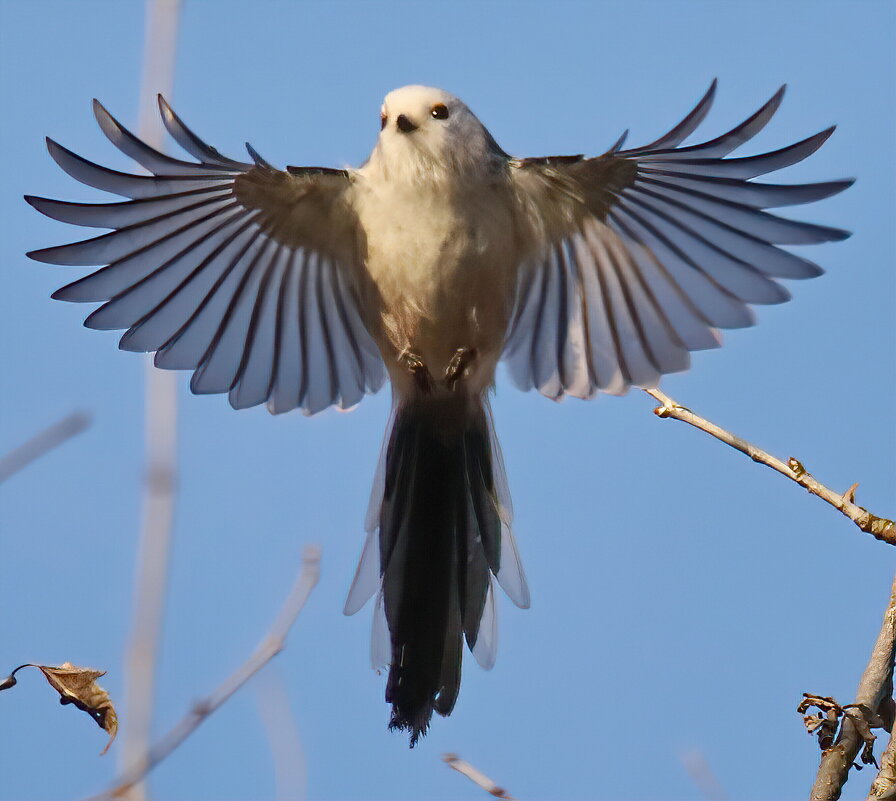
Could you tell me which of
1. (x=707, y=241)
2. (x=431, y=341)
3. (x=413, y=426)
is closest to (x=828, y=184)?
(x=707, y=241)

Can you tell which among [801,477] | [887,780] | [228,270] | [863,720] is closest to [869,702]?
[863,720]

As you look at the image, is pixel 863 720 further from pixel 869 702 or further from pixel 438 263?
pixel 438 263

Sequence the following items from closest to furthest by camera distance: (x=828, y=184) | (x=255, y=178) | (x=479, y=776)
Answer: (x=479, y=776) < (x=828, y=184) < (x=255, y=178)

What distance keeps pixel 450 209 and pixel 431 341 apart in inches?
15.7

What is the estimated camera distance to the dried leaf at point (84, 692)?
1958 mm

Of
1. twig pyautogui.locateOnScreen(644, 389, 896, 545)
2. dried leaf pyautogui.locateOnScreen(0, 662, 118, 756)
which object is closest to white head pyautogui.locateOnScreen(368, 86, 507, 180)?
twig pyautogui.locateOnScreen(644, 389, 896, 545)

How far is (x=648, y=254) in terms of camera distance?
3402 mm

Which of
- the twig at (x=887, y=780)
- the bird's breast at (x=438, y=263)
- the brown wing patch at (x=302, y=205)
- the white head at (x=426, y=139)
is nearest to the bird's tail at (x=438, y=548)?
the bird's breast at (x=438, y=263)

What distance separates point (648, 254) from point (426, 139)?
2.67 ft

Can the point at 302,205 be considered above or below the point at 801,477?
above

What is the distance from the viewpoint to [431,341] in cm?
320

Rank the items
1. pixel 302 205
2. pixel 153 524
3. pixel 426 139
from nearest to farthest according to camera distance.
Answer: pixel 153 524 → pixel 426 139 → pixel 302 205

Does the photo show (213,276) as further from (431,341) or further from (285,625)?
(285,625)

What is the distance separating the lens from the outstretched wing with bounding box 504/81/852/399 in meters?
3.08
